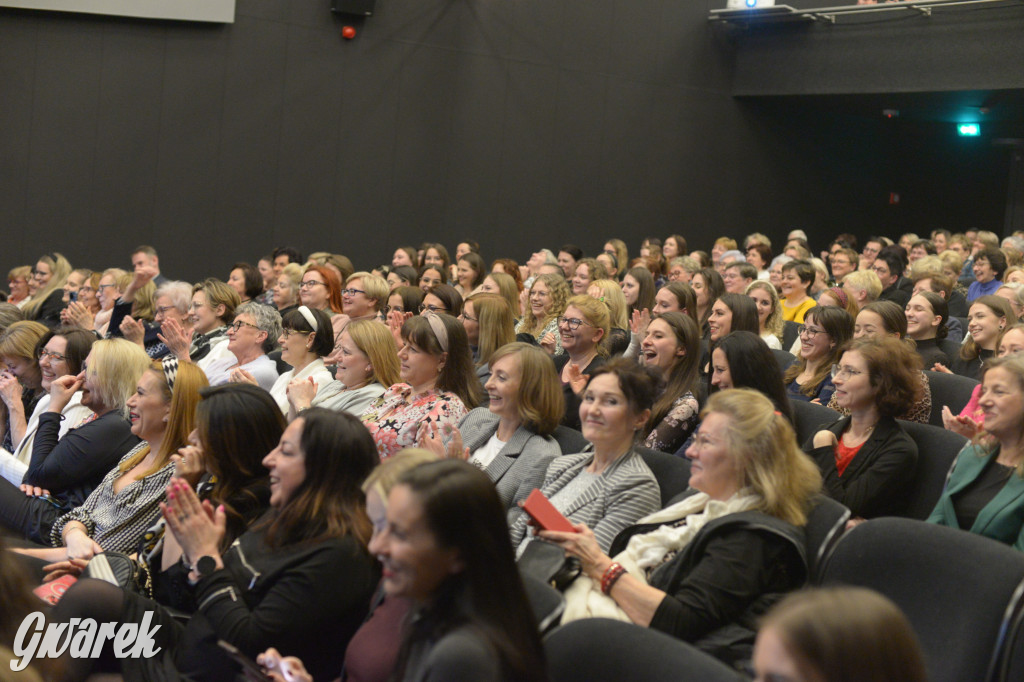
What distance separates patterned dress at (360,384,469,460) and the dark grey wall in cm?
586

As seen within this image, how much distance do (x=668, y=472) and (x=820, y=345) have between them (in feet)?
5.71

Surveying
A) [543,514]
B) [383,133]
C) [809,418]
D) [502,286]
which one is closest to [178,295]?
[502,286]

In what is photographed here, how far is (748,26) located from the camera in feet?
38.4

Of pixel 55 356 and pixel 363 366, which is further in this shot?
pixel 55 356

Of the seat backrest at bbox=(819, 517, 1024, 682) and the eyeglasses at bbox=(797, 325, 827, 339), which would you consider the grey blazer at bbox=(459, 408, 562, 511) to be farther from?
the eyeglasses at bbox=(797, 325, 827, 339)

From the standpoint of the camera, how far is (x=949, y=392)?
382cm

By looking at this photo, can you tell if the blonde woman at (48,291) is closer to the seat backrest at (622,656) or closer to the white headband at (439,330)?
the white headband at (439,330)

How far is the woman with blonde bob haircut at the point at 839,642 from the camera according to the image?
1.26 meters

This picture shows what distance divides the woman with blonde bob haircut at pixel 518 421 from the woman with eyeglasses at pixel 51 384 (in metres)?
1.61

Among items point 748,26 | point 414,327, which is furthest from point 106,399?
point 748,26

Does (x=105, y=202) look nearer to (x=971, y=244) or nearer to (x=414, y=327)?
(x=414, y=327)

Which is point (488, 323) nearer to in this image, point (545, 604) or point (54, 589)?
point (54, 589)

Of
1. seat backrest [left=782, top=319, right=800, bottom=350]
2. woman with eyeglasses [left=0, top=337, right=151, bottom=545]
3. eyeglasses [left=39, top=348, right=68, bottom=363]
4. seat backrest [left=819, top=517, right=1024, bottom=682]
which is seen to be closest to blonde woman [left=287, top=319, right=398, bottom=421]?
woman with eyeglasses [left=0, top=337, right=151, bottom=545]

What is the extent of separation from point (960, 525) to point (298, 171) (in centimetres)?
788
